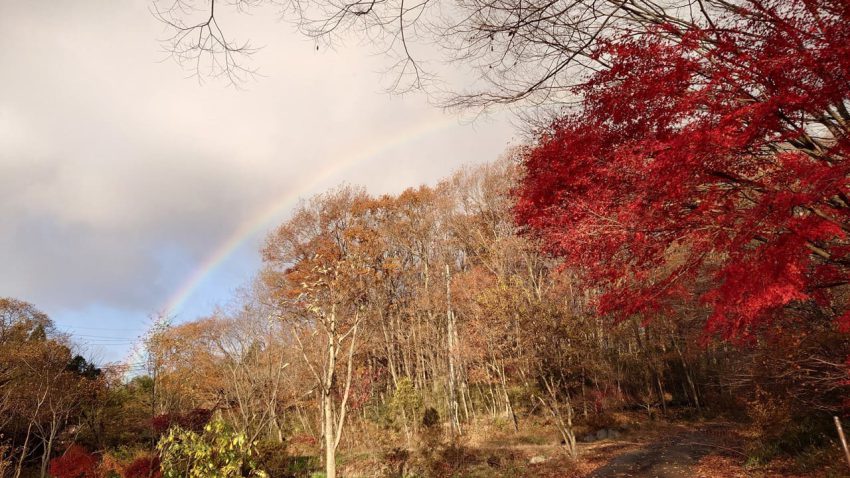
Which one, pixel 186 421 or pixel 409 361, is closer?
pixel 186 421

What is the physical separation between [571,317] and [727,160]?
10.8 metres

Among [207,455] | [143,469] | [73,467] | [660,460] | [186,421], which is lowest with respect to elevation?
[660,460]

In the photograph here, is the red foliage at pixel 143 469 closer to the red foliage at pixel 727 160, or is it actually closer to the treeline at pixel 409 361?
the treeline at pixel 409 361

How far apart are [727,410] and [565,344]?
1172 centimetres

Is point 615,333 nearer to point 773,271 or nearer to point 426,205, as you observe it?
point 426,205

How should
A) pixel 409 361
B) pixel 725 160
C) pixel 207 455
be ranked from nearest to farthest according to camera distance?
pixel 725 160 → pixel 207 455 → pixel 409 361

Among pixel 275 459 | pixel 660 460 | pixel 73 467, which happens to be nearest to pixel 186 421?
pixel 73 467

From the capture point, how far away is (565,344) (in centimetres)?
1368

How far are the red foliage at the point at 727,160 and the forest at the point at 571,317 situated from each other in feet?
0.09

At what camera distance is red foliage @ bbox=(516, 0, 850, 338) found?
10.9ft

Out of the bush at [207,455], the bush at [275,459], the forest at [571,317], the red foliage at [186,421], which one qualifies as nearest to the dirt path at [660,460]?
the forest at [571,317]

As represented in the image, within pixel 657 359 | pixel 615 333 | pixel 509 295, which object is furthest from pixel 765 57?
pixel 657 359

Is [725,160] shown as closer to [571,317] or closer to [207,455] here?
[207,455]

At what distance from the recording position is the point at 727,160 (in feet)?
13.1
